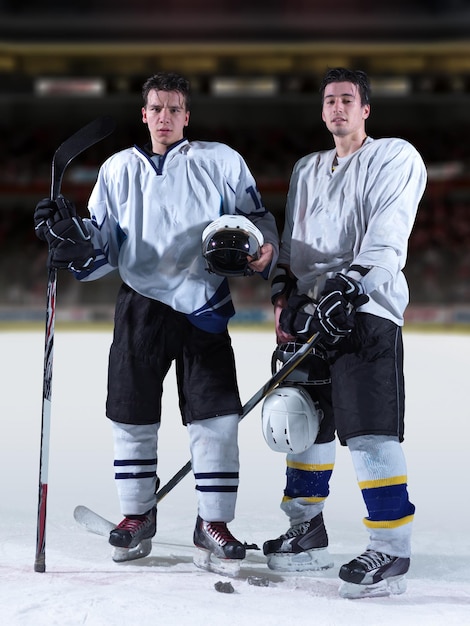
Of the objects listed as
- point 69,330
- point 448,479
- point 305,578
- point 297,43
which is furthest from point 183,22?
point 305,578

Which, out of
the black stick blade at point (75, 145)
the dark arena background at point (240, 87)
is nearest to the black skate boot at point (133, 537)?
the black stick blade at point (75, 145)

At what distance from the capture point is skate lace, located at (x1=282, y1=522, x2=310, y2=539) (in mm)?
2490

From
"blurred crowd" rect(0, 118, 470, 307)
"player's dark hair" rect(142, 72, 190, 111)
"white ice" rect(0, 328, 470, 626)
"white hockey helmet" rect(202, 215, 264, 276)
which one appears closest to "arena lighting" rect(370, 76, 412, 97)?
"blurred crowd" rect(0, 118, 470, 307)

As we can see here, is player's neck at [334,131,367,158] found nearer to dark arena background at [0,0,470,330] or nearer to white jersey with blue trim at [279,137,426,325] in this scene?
white jersey with blue trim at [279,137,426,325]

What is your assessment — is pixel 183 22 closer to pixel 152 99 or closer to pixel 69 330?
pixel 69 330

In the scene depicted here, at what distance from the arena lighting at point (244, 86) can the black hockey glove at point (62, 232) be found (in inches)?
496

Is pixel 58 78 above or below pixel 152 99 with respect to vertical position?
above

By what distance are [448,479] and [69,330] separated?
23.2 ft

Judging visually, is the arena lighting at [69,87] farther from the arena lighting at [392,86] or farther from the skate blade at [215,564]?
the skate blade at [215,564]

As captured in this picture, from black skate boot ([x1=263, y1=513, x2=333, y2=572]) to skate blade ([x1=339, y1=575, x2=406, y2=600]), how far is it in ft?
0.80

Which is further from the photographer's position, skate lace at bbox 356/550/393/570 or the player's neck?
the player's neck

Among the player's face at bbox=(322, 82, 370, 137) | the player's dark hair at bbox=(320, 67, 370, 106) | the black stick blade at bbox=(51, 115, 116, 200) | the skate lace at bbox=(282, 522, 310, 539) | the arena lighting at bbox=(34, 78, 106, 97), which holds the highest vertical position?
the arena lighting at bbox=(34, 78, 106, 97)

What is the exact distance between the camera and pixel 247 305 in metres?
10.7

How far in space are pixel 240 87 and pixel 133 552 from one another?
1279 cm
